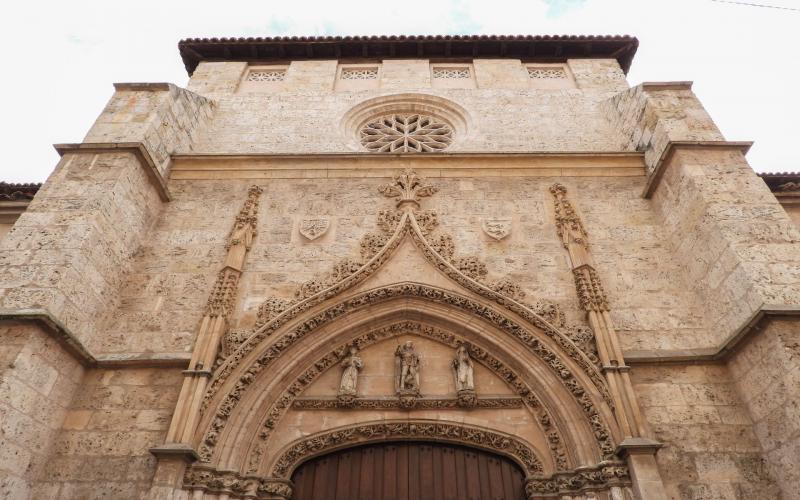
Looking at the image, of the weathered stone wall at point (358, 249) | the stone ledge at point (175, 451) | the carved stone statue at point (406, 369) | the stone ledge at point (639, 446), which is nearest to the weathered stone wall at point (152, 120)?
the weathered stone wall at point (358, 249)

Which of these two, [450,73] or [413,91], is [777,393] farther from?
[450,73]

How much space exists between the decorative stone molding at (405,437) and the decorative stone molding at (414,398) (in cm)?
25

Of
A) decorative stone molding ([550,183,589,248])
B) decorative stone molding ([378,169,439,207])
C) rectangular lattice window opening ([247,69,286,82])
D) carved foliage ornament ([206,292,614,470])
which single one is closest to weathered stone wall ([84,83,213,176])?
rectangular lattice window opening ([247,69,286,82])

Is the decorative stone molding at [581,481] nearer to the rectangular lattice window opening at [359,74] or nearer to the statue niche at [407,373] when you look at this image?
the statue niche at [407,373]

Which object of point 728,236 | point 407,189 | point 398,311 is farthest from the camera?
point 407,189

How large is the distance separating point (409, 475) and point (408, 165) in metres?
4.45

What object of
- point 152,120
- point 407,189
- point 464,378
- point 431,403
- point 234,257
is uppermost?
point 152,120

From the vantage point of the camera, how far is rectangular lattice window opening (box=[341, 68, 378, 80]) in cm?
1055

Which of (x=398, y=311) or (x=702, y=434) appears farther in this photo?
(x=398, y=311)

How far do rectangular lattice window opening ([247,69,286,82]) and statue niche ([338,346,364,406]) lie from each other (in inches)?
A: 284

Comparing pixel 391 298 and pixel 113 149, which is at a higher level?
pixel 113 149

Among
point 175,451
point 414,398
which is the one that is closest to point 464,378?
point 414,398

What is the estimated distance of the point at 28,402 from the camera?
14.4 ft

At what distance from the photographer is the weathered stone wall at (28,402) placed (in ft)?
13.7
